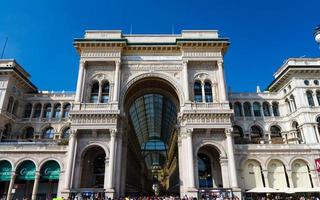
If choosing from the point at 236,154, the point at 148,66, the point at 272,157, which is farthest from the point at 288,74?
the point at 148,66

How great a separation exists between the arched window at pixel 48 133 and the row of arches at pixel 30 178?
10406 millimetres

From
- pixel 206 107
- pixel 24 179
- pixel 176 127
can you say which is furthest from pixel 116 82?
pixel 24 179

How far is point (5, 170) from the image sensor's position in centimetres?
3325

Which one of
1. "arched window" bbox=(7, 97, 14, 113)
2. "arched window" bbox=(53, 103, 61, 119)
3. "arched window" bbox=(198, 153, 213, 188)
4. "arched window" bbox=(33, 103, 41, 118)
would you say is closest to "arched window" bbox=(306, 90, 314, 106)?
"arched window" bbox=(198, 153, 213, 188)

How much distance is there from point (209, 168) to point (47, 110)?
31.0m

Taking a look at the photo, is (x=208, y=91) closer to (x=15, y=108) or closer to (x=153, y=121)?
(x=153, y=121)

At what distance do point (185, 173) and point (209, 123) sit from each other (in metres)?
6.99

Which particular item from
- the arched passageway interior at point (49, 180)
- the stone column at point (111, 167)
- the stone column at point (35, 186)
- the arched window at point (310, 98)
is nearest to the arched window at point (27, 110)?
the arched passageway interior at point (49, 180)

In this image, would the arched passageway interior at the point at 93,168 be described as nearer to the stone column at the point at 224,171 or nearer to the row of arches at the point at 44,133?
the row of arches at the point at 44,133

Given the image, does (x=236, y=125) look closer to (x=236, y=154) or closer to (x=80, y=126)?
(x=236, y=154)

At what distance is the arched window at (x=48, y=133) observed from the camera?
144ft

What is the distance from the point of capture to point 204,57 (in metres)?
35.8

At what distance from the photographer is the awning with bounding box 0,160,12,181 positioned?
108 feet

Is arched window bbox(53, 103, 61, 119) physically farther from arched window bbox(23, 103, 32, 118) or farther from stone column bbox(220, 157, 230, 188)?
stone column bbox(220, 157, 230, 188)
